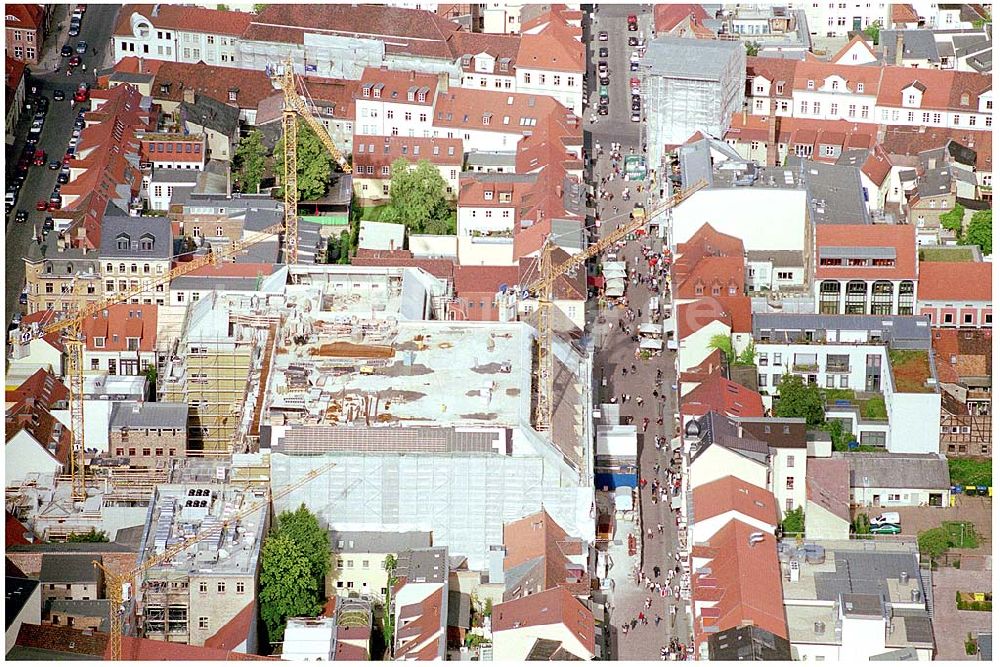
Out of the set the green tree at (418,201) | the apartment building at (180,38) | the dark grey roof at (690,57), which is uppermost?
the apartment building at (180,38)

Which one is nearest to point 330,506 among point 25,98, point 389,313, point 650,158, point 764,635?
point 389,313

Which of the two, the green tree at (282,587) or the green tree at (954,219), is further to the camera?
the green tree at (954,219)

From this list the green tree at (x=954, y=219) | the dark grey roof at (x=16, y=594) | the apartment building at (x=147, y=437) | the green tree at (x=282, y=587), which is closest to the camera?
the dark grey roof at (x=16, y=594)

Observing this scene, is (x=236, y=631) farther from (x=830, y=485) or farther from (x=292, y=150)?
(x=292, y=150)

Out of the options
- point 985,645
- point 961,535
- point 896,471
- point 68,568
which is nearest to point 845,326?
point 896,471

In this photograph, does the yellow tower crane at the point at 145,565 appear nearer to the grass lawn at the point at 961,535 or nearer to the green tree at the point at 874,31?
the grass lawn at the point at 961,535

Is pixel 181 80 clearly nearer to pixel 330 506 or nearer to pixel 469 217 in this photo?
pixel 469 217

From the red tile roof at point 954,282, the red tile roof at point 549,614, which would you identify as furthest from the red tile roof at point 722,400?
the red tile roof at point 549,614
